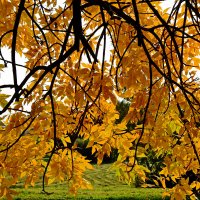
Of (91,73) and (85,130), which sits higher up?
(91,73)

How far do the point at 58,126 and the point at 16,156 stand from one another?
367 millimetres

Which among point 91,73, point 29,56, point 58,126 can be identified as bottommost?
point 58,126

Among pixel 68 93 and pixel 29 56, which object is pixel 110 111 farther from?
pixel 29 56

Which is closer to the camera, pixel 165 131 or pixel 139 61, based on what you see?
pixel 139 61

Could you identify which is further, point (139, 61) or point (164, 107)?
point (164, 107)

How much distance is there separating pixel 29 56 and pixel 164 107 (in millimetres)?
1052

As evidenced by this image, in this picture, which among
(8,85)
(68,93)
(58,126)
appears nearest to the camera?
(8,85)

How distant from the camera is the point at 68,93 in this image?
245 cm

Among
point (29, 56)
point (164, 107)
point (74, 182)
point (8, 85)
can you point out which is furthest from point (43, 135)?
point (8, 85)

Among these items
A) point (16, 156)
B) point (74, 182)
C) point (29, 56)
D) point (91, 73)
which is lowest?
point (74, 182)

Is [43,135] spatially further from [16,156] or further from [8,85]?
[8,85]

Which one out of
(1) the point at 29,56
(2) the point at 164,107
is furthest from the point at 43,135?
(2) the point at 164,107

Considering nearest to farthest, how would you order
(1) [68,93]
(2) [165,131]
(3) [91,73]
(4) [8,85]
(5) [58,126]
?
1. (4) [8,85]
2. (3) [91,73]
3. (1) [68,93]
4. (5) [58,126]
5. (2) [165,131]

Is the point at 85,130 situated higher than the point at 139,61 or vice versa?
the point at 139,61
